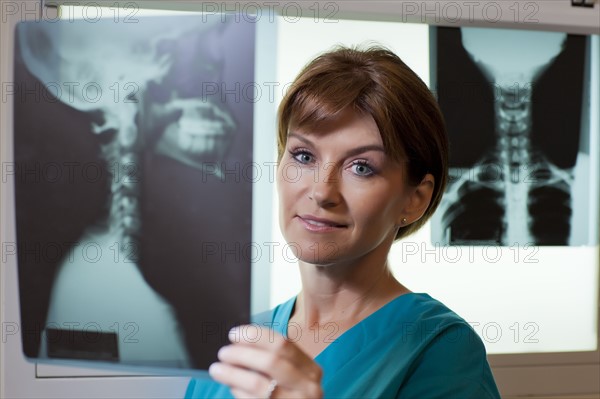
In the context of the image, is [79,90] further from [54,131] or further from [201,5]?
[201,5]

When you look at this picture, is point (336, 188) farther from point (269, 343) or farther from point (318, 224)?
point (269, 343)

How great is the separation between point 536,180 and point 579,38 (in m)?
0.26

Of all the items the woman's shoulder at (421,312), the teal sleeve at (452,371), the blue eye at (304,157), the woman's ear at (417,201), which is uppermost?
the blue eye at (304,157)

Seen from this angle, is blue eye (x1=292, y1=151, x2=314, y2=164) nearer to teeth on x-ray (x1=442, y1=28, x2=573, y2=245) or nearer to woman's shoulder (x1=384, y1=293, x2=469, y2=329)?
woman's shoulder (x1=384, y1=293, x2=469, y2=329)

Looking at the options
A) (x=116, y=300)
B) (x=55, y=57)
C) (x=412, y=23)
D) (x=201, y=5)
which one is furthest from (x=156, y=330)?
(x=412, y=23)

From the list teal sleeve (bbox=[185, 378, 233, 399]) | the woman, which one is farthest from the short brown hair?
teal sleeve (bbox=[185, 378, 233, 399])

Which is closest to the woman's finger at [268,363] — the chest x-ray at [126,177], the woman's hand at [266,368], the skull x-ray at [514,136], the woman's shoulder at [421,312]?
the woman's hand at [266,368]

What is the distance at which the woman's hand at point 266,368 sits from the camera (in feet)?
2.25

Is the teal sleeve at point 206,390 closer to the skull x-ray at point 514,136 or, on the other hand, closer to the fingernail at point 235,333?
the fingernail at point 235,333

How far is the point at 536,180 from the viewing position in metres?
1.25

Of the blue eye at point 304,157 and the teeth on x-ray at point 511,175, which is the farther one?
the teeth on x-ray at point 511,175

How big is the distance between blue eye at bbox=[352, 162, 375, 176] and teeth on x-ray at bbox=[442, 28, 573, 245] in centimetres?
40

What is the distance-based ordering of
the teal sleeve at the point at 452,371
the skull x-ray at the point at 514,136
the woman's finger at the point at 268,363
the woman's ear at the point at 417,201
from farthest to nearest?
the skull x-ray at the point at 514,136, the woman's ear at the point at 417,201, the teal sleeve at the point at 452,371, the woman's finger at the point at 268,363

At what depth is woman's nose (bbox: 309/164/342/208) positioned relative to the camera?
2.68 feet
